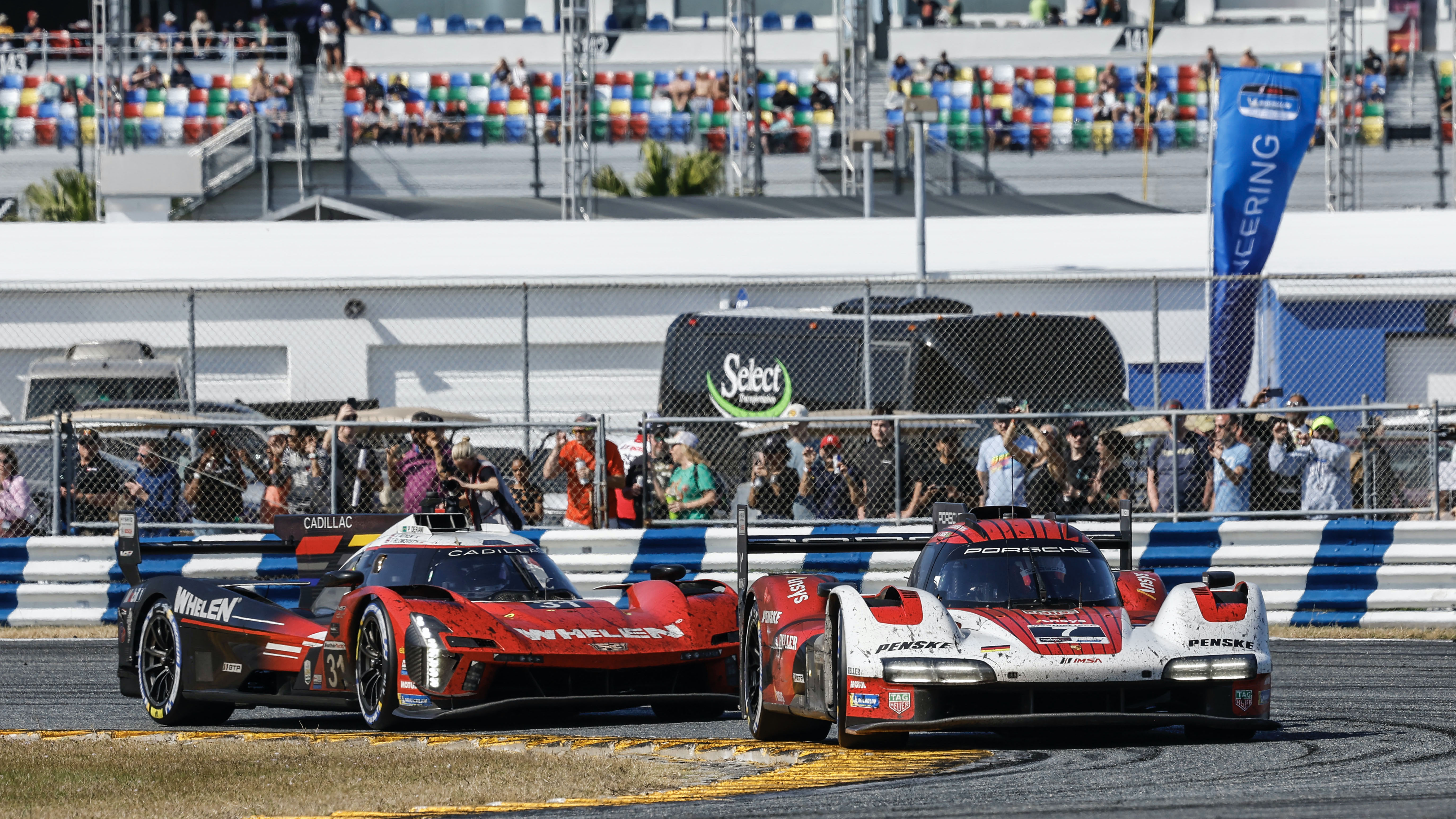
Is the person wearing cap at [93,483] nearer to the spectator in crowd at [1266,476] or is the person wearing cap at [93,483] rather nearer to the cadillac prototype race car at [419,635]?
the cadillac prototype race car at [419,635]

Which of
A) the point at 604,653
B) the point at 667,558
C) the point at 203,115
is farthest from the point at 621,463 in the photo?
the point at 203,115

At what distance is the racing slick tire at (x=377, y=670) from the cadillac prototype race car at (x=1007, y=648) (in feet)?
5.54

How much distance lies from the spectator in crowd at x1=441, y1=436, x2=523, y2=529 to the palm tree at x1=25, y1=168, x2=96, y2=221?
2097cm

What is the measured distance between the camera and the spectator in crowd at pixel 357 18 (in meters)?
41.3

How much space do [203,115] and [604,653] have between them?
1184 inches

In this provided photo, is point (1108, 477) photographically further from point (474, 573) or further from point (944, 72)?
point (944, 72)

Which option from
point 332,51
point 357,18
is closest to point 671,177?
point 332,51

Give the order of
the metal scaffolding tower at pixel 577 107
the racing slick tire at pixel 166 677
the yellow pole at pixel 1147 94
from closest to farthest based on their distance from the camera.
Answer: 1. the racing slick tire at pixel 166 677
2. the metal scaffolding tower at pixel 577 107
3. the yellow pole at pixel 1147 94

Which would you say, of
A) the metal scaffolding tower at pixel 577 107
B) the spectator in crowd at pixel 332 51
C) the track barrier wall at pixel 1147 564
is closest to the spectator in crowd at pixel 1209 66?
the metal scaffolding tower at pixel 577 107

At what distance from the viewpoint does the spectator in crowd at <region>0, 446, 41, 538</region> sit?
14.8m

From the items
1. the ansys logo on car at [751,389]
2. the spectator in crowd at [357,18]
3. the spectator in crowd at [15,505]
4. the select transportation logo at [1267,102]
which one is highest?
the spectator in crowd at [357,18]

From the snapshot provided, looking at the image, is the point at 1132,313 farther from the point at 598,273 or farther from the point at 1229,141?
the point at 598,273

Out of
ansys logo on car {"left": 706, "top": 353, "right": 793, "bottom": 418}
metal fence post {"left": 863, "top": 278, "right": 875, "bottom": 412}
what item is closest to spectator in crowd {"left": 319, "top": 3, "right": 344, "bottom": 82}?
ansys logo on car {"left": 706, "top": 353, "right": 793, "bottom": 418}

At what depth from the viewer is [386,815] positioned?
6.49m
